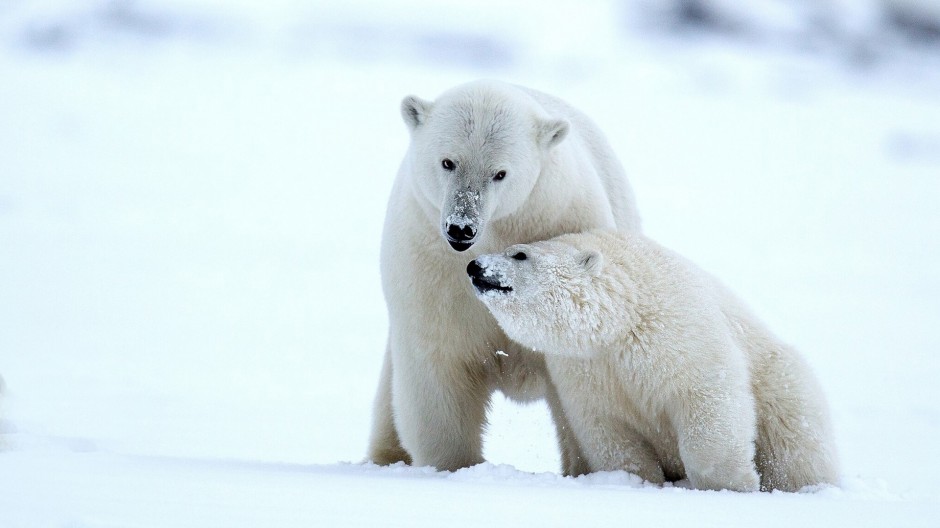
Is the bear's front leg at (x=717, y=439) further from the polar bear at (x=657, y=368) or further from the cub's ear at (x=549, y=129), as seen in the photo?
the cub's ear at (x=549, y=129)

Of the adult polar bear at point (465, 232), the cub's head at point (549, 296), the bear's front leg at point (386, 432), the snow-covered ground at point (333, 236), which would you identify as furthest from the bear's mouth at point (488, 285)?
the bear's front leg at point (386, 432)

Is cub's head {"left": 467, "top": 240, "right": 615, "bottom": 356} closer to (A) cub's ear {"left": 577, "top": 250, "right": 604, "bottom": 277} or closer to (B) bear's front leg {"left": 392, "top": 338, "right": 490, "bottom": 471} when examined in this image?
(A) cub's ear {"left": 577, "top": 250, "right": 604, "bottom": 277}

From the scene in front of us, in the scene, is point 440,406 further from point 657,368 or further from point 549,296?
point 657,368

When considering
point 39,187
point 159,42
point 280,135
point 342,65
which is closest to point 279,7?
point 159,42

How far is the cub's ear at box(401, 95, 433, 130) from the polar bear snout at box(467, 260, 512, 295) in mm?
630

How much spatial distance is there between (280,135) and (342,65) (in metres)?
7.63

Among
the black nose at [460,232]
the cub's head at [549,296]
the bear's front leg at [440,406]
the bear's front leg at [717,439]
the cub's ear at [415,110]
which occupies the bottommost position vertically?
the bear's front leg at [717,439]

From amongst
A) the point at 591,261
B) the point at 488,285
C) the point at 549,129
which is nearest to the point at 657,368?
the point at 591,261

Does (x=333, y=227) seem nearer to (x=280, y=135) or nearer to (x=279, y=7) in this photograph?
(x=280, y=135)

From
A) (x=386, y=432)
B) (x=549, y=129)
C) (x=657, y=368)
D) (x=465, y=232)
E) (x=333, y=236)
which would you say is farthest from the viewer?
(x=333, y=236)

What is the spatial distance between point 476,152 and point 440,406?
3.50ft

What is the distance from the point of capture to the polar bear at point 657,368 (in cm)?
373

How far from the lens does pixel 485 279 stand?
376 cm

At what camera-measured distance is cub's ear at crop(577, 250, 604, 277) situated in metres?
3.83
